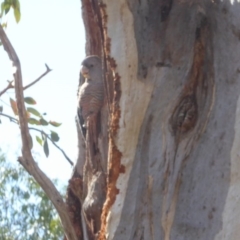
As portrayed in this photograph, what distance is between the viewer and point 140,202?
168 cm

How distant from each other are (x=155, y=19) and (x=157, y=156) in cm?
36

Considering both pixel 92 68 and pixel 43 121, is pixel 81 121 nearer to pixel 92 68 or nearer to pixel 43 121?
pixel 92 68

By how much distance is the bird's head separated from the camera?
2.15m

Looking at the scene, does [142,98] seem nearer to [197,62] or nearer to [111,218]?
[197,62]

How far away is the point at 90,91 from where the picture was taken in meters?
2.12

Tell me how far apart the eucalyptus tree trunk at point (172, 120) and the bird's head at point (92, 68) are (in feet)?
0.97

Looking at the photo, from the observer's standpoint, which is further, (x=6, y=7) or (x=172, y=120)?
A: (x=6, y=7)

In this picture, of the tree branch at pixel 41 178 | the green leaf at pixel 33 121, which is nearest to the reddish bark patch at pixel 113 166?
the tree branch at pixel 41 178

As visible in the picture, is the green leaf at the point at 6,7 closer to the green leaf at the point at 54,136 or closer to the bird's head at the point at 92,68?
the green leaf at the point at 54,136

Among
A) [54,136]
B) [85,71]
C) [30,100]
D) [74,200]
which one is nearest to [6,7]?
[30,100]

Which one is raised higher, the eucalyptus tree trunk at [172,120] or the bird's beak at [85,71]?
the bird's beak at [85,71]

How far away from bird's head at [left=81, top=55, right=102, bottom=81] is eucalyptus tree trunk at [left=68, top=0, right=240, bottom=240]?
0.30 m

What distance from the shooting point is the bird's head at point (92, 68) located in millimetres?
2153

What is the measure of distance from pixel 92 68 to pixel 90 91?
7 cm
